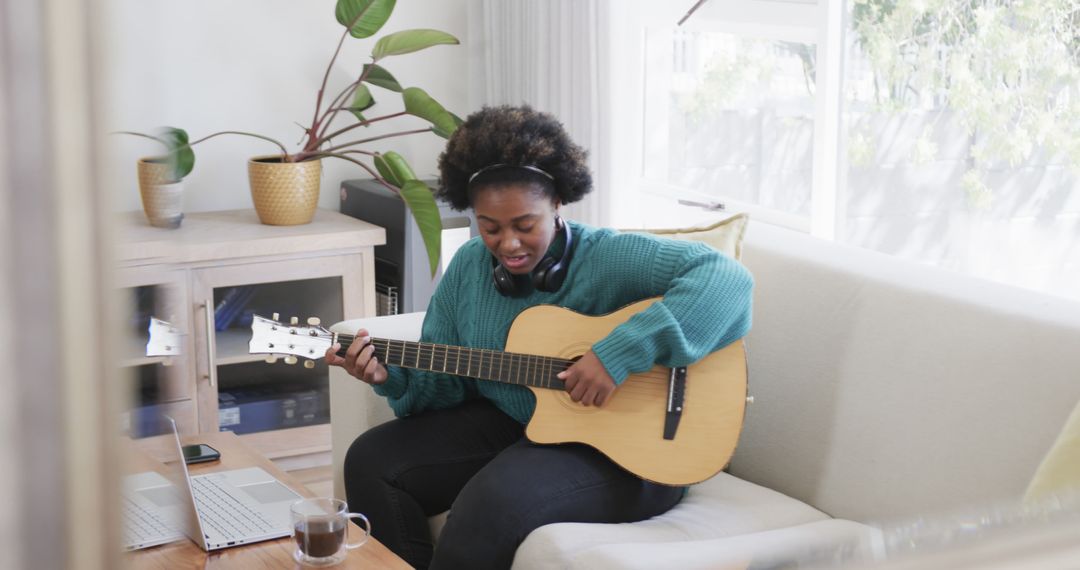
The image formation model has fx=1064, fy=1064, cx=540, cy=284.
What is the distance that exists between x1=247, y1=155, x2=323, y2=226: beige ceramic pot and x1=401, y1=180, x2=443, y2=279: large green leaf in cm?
28

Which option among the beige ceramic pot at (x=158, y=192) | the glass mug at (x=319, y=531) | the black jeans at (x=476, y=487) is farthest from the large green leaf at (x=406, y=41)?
the beige ceramic pot at (x=158, y=192)

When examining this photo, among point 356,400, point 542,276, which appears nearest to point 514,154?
point 542,276

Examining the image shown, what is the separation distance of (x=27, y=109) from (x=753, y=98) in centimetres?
257

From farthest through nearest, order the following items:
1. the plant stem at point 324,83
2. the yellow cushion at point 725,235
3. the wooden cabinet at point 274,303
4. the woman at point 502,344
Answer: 1. the plant stem at point 324,83
2. the wooden cabinet at point 274,303
3. the yellow cushion at point 725,235
4. the woman at point 502,344

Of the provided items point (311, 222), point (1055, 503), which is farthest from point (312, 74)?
point (1055, 503)

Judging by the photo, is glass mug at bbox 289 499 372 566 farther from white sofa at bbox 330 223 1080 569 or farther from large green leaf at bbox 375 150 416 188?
A: large green leaf at bbox 375 150 416 188

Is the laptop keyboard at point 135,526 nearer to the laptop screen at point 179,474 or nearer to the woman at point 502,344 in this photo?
the laptop screen at point 179,474

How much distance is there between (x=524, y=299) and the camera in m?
1.78

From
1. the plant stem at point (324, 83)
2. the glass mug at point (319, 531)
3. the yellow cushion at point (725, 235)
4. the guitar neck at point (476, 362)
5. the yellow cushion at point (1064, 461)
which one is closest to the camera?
the yellow cushion at point (1064, 461)

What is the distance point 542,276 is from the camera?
175 cm

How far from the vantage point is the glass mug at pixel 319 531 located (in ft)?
4.47

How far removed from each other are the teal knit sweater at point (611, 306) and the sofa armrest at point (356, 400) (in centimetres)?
18

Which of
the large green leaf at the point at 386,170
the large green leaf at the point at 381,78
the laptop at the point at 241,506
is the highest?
the large green leaf at the point at 381,78

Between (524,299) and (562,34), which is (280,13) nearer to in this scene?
(562,34)
